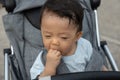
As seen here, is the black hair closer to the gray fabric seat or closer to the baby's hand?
the baby's hand

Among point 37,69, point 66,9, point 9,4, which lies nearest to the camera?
point 66,9

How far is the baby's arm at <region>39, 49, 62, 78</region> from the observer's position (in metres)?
1.86

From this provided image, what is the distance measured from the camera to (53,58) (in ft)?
6.13

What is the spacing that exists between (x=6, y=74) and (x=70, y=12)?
610 millimetres

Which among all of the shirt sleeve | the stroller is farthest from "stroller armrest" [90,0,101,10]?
the shirt sleeve

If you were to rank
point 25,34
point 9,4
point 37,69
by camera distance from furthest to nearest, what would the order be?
point 25,34
point 9,4
point 37,69

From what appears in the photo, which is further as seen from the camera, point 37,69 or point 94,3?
point 94,3

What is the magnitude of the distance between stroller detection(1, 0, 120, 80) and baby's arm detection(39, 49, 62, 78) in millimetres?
340

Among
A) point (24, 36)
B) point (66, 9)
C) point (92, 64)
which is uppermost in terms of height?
point (66, 9)

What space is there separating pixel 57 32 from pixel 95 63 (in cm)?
40

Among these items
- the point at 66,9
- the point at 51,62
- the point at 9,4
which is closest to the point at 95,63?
the point at 51,62

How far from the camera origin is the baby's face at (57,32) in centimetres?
181

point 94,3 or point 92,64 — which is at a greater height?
point 94,3

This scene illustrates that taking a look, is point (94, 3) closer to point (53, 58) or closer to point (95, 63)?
point (95, 63)
